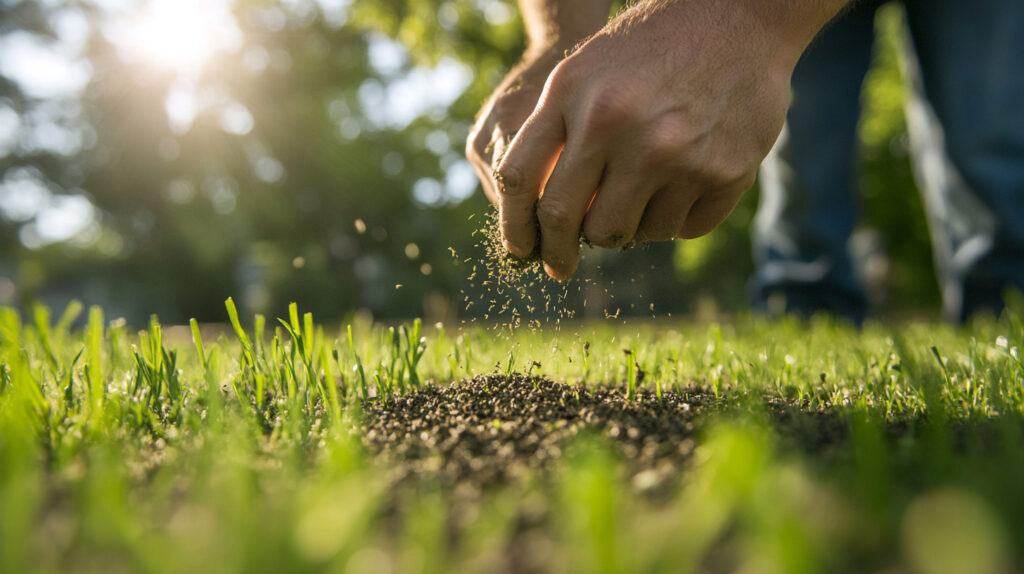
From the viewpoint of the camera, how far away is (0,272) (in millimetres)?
35250

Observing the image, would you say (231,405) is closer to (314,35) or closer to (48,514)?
(48,514)

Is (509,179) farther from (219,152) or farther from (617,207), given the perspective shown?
(219,152)

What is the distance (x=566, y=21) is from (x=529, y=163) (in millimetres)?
1089

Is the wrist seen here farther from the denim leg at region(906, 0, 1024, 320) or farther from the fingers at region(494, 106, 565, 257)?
the denim leg at region(906, 0, 1024, 320)

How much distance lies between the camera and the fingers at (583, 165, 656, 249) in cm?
167

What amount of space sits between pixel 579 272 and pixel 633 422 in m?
1.07

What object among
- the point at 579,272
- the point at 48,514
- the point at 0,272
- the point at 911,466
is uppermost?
the point at 0,272

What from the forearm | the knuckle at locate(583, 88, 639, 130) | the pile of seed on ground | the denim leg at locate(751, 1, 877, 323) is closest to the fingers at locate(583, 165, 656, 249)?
the knuckle at locate(583, 88, 639, 130)

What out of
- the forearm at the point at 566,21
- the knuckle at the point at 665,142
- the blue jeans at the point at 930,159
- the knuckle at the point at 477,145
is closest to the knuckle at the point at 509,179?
the knuckle at the point at 665,142

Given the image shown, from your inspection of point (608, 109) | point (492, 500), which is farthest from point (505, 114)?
point (492, 500)

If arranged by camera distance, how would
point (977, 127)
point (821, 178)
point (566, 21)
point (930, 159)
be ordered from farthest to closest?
point (821, 178), point (930, 159), point (977, 127), point (566, 21)

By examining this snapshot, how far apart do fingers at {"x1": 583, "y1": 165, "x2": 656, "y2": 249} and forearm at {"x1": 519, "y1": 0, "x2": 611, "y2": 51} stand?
0.91m

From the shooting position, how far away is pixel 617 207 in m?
1.73

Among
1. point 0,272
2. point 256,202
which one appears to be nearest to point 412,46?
point 256,202
